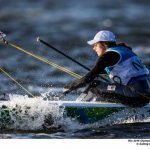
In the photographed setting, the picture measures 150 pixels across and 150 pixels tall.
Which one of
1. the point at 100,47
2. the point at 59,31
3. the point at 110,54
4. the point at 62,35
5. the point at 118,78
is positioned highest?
the point at 59,31

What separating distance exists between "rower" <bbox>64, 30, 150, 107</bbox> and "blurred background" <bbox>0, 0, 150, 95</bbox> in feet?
11.4

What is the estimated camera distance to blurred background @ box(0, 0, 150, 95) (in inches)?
791

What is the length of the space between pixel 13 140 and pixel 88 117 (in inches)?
65.4

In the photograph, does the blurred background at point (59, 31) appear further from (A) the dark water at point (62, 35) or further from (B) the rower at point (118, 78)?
(B) the rower at point (118, 78)

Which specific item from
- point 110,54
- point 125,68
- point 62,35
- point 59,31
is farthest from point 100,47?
point 59,31

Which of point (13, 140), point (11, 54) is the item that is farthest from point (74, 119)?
point (11, 54)

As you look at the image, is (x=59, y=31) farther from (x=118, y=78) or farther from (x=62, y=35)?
(x=118, y=78)

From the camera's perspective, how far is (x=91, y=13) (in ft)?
116

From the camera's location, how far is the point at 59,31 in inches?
1169

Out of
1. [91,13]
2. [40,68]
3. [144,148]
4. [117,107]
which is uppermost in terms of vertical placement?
[91,13]

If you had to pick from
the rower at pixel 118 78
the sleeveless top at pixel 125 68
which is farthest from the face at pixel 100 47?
the sleeveless top at pixel 125 68

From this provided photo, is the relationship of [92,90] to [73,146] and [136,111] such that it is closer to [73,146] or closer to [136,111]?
[136,111]

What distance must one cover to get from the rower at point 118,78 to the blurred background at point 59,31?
3.49m

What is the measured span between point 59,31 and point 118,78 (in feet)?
51.0
